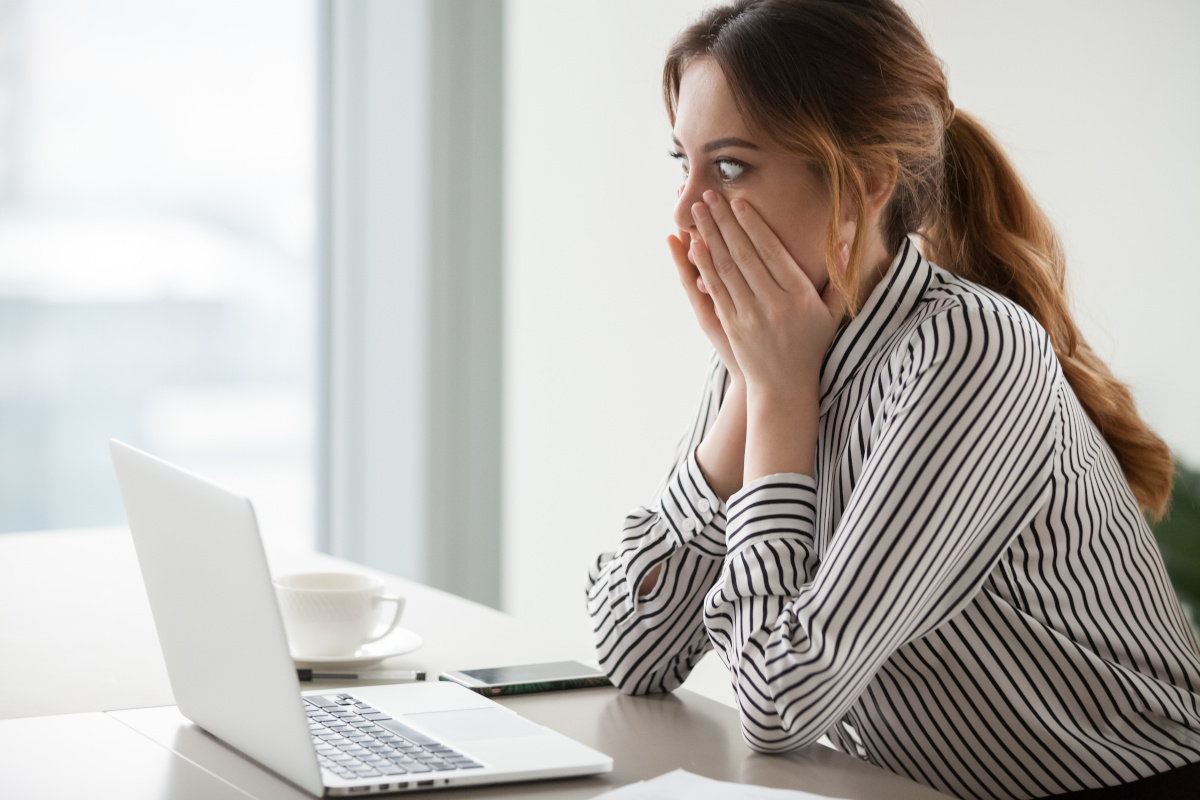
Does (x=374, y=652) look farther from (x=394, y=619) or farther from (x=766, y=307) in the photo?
(x=766, y=307)

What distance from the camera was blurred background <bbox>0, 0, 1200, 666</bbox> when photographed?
109 inches

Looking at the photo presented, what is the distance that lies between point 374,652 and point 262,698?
0.36m

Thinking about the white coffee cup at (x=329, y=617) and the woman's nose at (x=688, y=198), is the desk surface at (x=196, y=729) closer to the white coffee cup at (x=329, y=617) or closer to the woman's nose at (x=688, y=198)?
the white coffee cup at (x=329, y=617)

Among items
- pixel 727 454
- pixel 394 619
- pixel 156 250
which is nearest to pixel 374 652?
pixel 394 619

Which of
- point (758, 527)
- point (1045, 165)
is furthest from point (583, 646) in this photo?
point (1045, 165)

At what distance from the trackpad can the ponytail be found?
626 mm

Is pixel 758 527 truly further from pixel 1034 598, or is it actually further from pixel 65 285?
pixel 65 285

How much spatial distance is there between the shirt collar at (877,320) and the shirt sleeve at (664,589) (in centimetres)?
16

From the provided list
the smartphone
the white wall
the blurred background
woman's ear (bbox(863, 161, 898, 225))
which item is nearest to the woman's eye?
woman's ear (bbox(863, 161, 898, 225))

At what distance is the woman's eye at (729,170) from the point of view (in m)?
1.12

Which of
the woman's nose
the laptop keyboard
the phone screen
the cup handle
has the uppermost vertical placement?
the woman's nose

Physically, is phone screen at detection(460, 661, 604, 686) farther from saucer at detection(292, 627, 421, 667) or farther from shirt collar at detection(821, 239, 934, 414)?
shirt collar at detection(821, 239, 934, 414)

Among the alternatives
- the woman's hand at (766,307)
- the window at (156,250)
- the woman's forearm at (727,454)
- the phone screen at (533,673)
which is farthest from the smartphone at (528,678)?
the window at (156,250)

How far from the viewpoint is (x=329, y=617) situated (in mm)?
1155
